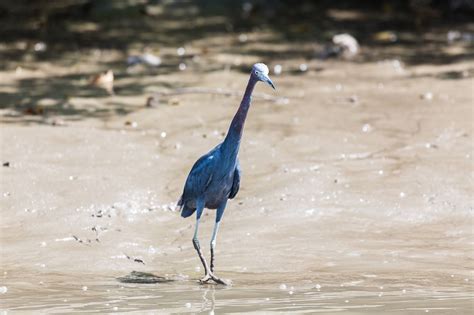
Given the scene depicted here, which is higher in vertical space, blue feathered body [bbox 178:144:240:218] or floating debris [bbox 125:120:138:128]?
floating debris [bbox 125:120:138:128]

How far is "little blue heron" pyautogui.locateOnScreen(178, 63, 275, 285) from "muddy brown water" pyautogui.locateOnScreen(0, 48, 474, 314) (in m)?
0.46

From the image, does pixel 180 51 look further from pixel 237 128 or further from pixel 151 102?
pixel 237 128

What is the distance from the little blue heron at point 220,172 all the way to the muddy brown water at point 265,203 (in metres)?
0.46

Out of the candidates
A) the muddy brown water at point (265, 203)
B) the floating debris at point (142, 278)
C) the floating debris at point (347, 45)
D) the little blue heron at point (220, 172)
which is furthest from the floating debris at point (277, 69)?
the floating debris at point (142, 278)

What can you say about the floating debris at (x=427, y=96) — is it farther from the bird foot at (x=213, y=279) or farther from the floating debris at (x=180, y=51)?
the bird foot at (x=213, y=279)

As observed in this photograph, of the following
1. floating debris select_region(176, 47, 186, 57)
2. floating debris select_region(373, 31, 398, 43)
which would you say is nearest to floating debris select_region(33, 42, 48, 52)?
floating debris select_region(176, 47, 186, 57)

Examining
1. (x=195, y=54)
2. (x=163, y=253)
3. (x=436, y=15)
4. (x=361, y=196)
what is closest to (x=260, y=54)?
(x=195, y=54)

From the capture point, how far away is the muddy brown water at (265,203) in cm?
704

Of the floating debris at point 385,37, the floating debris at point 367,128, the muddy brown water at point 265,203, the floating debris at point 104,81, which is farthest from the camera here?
the floating debris at point 385,37

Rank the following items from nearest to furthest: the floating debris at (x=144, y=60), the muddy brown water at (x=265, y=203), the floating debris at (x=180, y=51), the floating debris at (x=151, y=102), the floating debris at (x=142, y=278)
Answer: the muddy brown water at (x=265, y=203) < the floating debris at (x=142, y=278) < the floating debris at (x=151, y=102) < the floating debris at (x=144, y=60) < the floating debris at (x=180, y=51)

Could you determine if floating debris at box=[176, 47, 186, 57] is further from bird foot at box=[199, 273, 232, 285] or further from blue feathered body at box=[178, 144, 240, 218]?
bird foot at box=[199, 273, 232, 285]

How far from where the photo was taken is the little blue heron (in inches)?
300

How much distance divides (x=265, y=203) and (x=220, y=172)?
1624 millimetres

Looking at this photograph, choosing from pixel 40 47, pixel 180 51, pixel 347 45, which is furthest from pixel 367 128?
pixel 40 47
